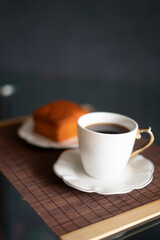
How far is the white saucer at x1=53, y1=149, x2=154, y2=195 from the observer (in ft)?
1.84

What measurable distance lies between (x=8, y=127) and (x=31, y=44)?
1585 millimetres

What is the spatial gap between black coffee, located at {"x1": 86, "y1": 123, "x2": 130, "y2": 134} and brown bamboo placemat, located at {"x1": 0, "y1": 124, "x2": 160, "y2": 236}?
0.36 feet

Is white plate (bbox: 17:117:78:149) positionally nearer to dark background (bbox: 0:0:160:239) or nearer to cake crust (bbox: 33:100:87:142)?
cake crust (bbox: 33:100:87:142)

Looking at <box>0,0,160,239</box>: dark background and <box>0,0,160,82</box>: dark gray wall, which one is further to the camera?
<box>0,0,160,82</box>: dark gray wall

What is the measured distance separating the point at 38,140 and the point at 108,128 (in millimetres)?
212

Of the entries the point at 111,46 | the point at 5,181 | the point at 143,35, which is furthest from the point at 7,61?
the point at 5,181

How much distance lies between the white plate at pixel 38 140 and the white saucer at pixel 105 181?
8 centimetres

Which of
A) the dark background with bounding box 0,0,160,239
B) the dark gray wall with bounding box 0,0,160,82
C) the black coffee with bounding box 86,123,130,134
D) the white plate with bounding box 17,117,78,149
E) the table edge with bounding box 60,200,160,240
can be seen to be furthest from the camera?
the dark gray wall with bounding box 0,0,160,82

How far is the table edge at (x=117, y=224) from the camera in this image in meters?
0.47

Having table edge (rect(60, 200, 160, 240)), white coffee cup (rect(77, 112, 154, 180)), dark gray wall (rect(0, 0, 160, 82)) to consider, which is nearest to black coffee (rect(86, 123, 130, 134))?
white coffee cup (rect(77, 112, 154, 180))

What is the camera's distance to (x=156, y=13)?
52.9 inches

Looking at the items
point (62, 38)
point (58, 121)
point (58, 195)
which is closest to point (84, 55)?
point (62, 38)

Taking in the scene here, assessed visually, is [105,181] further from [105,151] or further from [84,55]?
[84,55]

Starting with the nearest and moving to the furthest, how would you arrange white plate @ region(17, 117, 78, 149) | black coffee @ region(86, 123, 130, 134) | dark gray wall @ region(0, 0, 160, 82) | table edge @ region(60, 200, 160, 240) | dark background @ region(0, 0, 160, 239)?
table edge @ region(60, 200, 160, 240)
black coffee @ region(86, 123, 130, 134)
white plate @ region(17, 117, 78, 149)
dark background @ region(0, 0, 160, 239)
dark gray wall @ region(0, 0, 160, 82)
